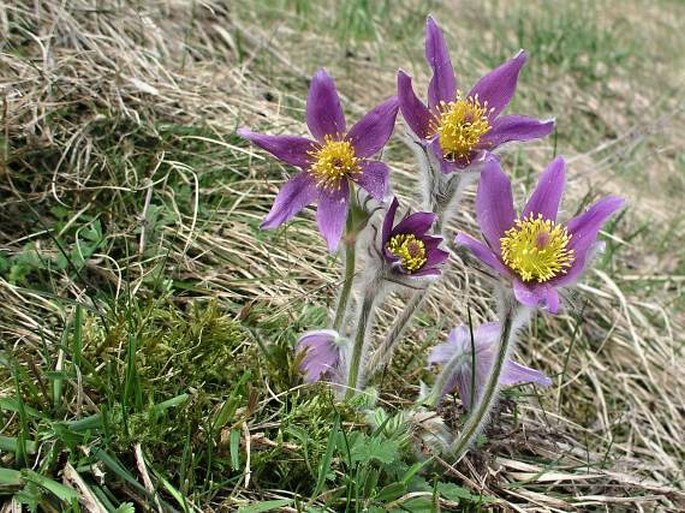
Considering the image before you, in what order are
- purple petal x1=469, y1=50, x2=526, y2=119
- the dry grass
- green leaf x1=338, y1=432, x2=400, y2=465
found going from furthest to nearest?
the dry grass, purple petal x1=469, y1=50, x2=526, y2=119, green leaf x1=338, y1=432, x2=400, y2=465

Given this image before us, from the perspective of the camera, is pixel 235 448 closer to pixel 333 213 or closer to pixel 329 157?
pixel 333 213

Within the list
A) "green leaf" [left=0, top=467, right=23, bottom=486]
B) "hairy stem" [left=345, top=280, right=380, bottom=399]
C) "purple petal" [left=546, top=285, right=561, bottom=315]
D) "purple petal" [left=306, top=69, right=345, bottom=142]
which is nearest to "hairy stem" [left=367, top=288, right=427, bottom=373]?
"hairy stem" [left=345, top=280, right=380, bottom=399]

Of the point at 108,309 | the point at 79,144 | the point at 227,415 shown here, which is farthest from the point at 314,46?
the point at 227,415

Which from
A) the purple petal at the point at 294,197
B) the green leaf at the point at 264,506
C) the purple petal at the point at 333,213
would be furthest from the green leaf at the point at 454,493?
the purple petal at the point at 294,197

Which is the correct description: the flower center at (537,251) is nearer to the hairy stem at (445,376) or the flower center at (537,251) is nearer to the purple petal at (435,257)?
the purple petal at (435,257)

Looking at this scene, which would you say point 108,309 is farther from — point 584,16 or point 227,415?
point 584,16

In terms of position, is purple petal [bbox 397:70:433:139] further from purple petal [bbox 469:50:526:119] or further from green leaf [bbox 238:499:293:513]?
green leaf [bbox 238:499:293:513]
